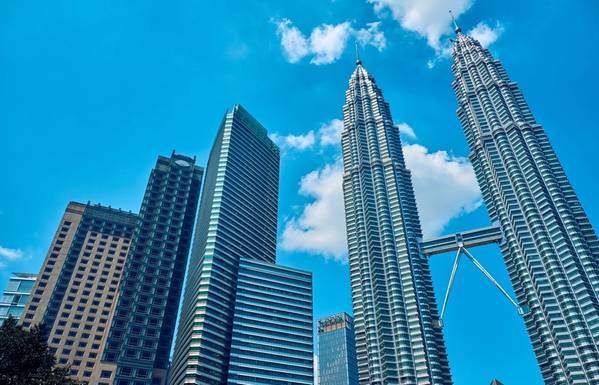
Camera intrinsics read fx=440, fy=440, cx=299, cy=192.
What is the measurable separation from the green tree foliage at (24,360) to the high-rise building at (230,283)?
3111 inches

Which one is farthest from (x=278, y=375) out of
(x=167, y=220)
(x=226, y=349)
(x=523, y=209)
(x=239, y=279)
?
(x=523, y=209)

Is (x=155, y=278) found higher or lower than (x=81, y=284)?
higher

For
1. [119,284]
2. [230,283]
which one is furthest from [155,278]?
[230,283]

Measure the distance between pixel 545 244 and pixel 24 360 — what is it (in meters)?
158

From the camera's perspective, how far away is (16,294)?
156750 millimetres

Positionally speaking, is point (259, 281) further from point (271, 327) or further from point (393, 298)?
point (393, 298)

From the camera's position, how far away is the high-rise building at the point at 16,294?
498 ft

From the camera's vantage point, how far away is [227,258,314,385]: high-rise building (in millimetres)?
137688

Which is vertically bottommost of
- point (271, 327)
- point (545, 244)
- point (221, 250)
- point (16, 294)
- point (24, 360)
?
point (24, 360)

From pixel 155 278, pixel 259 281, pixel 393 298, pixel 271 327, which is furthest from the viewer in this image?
pixel 393 298

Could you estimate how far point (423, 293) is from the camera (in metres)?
166

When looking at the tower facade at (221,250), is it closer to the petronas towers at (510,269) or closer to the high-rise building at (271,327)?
the high-rise building at (271,327)

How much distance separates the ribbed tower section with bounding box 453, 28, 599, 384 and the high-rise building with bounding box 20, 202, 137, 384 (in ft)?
467

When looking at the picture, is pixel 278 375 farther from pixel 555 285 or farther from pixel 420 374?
pixel 555 285
